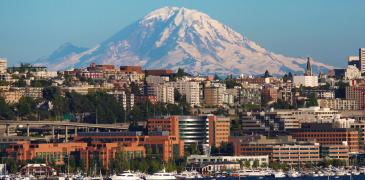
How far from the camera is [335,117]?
122 m

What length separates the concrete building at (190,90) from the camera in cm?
14288

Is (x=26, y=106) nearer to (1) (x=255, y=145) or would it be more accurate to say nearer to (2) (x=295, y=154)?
(1) (x=255, y=145)

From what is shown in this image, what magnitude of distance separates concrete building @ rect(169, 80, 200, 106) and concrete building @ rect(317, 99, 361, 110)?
10582 mm

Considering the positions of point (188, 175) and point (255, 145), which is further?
point (255, 145)

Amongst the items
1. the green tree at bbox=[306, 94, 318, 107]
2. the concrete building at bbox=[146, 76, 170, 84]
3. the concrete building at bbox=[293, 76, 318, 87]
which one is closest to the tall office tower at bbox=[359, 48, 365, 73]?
the concrete building at bbox=[293, 76, 318, 87]

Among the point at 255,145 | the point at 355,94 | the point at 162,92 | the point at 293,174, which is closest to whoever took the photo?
the point at 293,174

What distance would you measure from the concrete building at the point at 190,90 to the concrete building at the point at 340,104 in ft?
34.7

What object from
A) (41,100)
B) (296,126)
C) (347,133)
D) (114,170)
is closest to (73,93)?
(41,100)

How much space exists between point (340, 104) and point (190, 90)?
42.9 feet

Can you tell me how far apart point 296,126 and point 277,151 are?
15832 millimetres

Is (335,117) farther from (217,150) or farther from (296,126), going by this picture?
(217,150)

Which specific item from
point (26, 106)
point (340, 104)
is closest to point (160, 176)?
point (26, 106)

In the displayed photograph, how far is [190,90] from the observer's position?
144750 mm

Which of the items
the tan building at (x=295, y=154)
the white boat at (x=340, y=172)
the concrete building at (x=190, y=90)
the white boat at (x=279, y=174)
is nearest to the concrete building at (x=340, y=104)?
the concrete building at (x=190, y=90)
